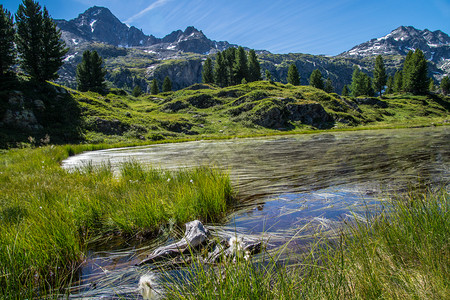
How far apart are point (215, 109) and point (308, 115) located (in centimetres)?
2557

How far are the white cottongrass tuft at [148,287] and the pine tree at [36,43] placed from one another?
200 ft

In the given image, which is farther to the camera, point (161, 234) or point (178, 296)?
point (161, 234)

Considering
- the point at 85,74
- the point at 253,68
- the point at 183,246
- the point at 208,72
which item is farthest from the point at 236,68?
the point at 183,246

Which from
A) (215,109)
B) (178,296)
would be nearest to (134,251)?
(178,296)

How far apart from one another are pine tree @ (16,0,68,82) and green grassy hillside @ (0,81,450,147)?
503 cm

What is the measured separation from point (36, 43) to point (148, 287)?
66.8 metres

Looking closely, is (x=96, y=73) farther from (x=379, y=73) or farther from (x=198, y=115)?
(x=379, y=73)

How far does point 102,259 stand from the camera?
3.59 m

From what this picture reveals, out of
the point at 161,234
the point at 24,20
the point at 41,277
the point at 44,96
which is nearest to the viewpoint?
the point at 41,277

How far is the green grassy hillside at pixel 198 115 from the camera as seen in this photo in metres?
37.8

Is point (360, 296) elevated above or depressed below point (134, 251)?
above

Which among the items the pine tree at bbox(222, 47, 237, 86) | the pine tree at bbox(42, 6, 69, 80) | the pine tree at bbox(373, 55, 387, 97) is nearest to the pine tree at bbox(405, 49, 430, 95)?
the pine tree at bbox(373, 55, 387, 97)

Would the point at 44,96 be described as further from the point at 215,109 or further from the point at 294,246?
the point at 294,246

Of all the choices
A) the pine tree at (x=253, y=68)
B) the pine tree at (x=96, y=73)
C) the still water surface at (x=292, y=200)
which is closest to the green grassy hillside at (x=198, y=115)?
the pine tree at (x=96, y=73)
